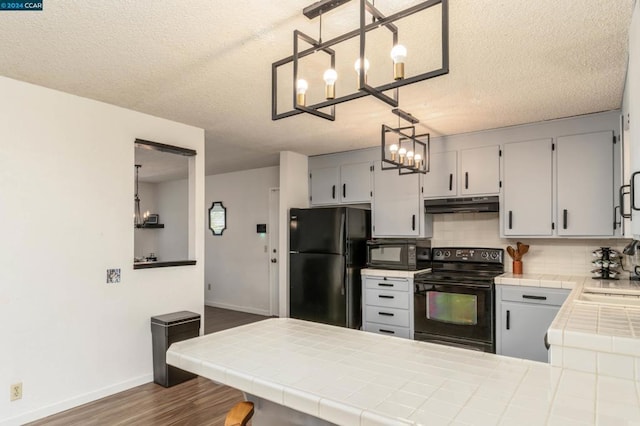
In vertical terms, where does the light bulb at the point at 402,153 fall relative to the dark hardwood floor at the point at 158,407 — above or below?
above

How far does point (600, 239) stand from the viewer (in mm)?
3463

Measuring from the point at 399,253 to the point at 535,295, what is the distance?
136 cm

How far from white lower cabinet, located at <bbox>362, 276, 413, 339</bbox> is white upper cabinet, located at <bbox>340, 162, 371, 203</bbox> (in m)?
1.00

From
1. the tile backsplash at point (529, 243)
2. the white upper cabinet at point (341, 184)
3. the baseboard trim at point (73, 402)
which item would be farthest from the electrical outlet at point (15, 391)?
the tile backsplash at point (529, 243)

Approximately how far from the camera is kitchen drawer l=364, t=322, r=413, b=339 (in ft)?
12.8

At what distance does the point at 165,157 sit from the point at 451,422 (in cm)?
513

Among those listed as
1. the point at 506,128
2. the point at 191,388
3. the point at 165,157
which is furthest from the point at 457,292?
the point at 165,157

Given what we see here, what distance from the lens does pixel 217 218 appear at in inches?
271

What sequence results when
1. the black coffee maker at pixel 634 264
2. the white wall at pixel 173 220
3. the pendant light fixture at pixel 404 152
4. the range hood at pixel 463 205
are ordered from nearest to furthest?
1. the pendant light fixture at pixel 404 152
2. the black coffee maker at pixel 634 264
3. the range hood at pixel 463 205
4. the white wall at pixel 173 220

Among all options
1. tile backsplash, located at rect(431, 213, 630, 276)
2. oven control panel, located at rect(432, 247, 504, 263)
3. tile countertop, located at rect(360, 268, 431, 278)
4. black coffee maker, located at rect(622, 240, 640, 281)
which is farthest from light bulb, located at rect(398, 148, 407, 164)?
black coffee maker, located at rect(622, 240, 640, 281)

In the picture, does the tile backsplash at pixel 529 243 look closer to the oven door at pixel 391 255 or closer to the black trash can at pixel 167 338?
the oven door at pixel 391 255

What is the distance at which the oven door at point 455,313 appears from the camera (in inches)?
135

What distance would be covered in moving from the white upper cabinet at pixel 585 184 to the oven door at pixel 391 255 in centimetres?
142

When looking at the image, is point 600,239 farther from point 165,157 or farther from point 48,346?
point 165,157
